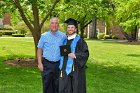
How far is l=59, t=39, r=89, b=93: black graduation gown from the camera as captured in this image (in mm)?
7246

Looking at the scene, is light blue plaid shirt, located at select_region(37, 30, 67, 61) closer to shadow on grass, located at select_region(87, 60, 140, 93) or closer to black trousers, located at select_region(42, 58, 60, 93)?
black trousers, located at select_region(42, 58, 60, 93)

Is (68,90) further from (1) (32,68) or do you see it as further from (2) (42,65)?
(1) (32,68)

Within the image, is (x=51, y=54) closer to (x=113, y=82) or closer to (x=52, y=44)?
(x=52, y=44)

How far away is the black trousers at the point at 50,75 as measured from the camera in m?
7.63

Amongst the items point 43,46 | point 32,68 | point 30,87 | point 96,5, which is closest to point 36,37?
point 32,68

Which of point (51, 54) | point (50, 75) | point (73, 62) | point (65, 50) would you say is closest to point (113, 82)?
point (50, 75)

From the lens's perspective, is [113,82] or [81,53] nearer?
[81,53]

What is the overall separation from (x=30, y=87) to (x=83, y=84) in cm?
416

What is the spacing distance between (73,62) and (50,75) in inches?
26.4

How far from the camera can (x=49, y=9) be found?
17578 mm

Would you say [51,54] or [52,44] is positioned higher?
[52,44]

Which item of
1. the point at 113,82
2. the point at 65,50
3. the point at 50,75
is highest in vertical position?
the point at 65,50

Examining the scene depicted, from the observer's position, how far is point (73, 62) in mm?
7289

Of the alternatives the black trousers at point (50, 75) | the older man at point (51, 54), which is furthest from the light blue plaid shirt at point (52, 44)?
the black trousers at point (50, 75)
